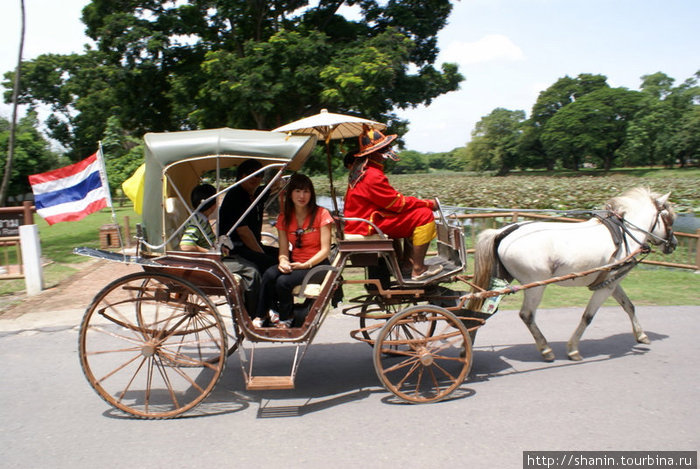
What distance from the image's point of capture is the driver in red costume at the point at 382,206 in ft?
14.8

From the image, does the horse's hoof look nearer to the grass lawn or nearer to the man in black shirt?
the man in black shirt

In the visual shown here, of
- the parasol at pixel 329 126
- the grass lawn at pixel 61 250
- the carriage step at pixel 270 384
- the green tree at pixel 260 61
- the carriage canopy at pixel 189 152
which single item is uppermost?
the green tree at pixel 260 61

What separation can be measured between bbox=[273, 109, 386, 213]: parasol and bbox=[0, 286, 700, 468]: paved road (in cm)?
176

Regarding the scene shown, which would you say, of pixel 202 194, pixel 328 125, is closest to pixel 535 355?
pixel 328 125

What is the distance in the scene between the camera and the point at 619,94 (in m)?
67.6

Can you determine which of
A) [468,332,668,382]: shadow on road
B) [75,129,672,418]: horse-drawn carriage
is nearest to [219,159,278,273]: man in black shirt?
[75,129,672,418]: horse-drawn carriage

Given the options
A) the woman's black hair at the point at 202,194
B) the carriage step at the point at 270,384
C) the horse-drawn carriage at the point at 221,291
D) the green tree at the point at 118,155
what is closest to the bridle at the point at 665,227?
the horse-drawn carriage at the point at 221,291

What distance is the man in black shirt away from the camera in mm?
4578

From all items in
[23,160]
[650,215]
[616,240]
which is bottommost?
[616,240]

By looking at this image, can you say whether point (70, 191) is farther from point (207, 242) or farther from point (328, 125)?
point (328, 125)

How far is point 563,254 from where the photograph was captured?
5215mm

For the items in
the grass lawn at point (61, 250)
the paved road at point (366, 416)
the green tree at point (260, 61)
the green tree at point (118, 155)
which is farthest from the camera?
the green tree at point (118, 155)

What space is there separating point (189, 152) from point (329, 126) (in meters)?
1.30

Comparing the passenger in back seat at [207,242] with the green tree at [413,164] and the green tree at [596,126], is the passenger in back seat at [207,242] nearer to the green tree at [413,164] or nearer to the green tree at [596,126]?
the green tree at [596,126]
